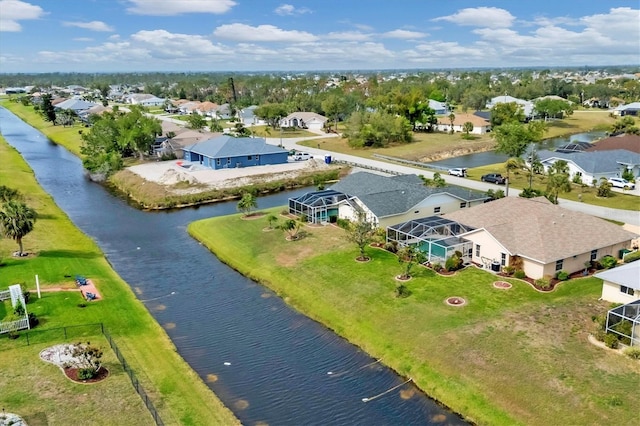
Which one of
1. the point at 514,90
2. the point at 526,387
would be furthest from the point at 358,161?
the point at 514,90

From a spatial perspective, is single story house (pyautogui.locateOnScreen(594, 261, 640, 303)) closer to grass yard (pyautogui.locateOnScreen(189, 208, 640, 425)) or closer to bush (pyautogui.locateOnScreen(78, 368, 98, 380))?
grass yard (pyautogui.locateOnScreen(189, 208, 640, 425))

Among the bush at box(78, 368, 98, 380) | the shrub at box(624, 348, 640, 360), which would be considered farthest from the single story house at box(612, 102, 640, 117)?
the bush at box(78, 368, 98, 380)

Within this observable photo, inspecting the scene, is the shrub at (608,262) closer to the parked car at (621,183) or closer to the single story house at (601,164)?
the parked car at (621,183)

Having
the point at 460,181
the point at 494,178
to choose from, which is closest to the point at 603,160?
the point at 494,178

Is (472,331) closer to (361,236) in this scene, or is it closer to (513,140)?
(361,236)

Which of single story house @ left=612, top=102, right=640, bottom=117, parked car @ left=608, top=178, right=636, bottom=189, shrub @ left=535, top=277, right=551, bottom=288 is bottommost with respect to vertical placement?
shrub @ left=535, top=277, right=551, bottom=288

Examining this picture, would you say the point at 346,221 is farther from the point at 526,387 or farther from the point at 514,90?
the point at 514,90

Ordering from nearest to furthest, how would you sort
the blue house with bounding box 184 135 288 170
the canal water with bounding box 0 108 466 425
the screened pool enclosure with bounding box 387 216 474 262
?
the canal water with bounding box 0 108 466 425, the screened pool enclosure with bounding box 387 216 474 262, the blue house with bounding box 184 135 288 170
